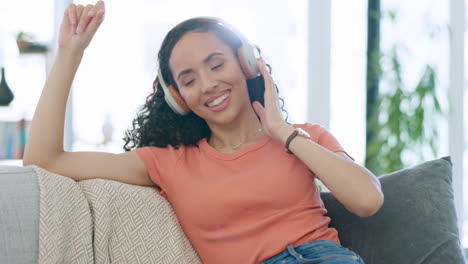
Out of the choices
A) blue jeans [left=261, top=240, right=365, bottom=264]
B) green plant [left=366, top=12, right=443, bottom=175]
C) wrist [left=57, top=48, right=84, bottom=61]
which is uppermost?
wrist [left=57, top=48, right=84, bottom=61]

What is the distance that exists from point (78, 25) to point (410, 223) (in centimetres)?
99

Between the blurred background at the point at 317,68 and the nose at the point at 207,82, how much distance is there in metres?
1.98

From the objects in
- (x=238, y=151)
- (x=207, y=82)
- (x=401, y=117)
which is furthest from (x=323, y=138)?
(x=401, y=117)

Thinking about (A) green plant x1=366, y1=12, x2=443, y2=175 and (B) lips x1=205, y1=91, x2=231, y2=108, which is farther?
(A) green plant x1=366, y1=12, x2=443, y2=175

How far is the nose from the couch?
0.30 metres

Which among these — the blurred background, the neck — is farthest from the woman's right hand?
the blurred background

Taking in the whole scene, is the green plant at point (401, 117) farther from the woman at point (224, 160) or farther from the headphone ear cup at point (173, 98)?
the headphone ear cup at point (173, 98)

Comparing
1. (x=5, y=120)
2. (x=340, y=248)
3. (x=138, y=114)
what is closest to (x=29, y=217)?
(x=138, y=114)

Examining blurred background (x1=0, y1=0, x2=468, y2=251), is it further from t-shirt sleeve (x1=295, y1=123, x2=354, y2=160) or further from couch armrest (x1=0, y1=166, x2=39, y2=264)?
couch armrest (x1=0, y1=166, x2=39, y2=264)

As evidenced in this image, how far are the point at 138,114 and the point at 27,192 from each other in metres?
0.53

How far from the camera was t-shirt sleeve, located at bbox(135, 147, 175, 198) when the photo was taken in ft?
4.99

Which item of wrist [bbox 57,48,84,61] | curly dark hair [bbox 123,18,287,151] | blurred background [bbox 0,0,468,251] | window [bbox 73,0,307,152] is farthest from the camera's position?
window [bbox 73,0,307,152]

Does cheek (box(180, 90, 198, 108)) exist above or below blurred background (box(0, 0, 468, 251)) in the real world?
above

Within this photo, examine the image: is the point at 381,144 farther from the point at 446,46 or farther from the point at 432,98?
the point at 446,46
